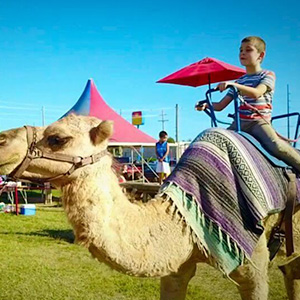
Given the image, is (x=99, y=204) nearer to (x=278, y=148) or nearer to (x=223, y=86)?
(x=223, y=86)

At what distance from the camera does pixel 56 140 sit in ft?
8.35

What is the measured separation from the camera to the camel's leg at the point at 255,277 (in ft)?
9.29

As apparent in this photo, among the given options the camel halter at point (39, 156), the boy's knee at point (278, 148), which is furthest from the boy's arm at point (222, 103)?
the camel halter at point (39, 156)

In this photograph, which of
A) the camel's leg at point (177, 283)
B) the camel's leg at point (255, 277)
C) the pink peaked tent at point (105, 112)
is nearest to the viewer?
the camel's leg at point (255, 277)

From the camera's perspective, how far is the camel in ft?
8.00

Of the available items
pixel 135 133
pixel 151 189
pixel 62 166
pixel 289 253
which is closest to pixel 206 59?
pixel 151 189

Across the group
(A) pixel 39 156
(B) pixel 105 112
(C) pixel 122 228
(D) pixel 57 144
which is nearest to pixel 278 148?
(C) pixel 122 228

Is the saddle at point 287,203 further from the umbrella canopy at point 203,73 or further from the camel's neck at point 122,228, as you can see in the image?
the umbrella canopy at point 203,73

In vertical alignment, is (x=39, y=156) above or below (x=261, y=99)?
below

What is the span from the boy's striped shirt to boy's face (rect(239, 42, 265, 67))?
0.35ft

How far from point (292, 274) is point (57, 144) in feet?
6.70

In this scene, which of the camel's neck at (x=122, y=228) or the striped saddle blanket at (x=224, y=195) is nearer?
the camel's neck at (x=122, y=228)

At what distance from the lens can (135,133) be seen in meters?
14.3

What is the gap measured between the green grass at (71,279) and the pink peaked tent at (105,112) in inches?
237
